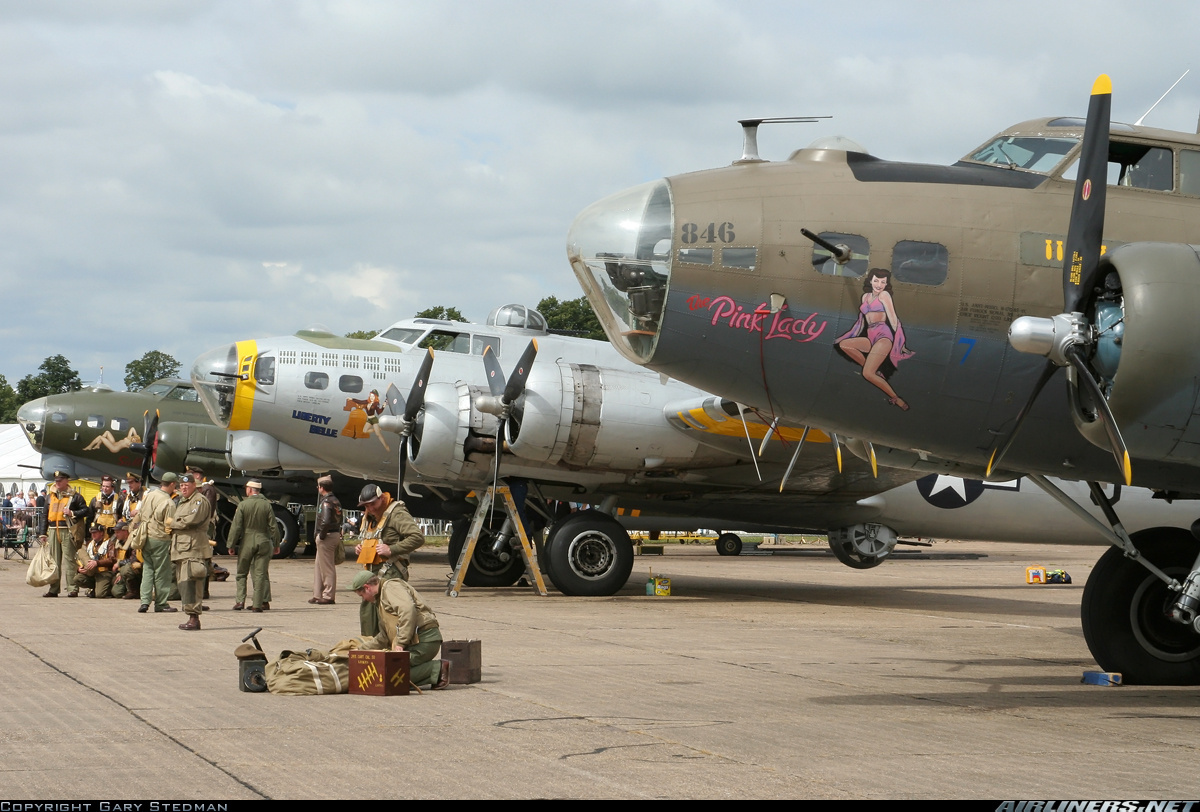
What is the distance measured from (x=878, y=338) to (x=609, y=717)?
3.39 meters

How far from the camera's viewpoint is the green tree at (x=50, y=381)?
126062 mm

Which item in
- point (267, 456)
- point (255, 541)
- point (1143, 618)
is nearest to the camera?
point (1143, 618)

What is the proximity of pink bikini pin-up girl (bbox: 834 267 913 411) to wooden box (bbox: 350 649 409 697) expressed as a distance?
4.09 meters

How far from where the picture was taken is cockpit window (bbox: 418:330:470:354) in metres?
21.1

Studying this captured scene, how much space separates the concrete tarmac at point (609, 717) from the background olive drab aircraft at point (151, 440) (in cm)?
1592

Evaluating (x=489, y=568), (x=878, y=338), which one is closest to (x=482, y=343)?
(x=489, y=568)

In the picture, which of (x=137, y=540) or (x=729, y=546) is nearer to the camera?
(x=137, y=540)

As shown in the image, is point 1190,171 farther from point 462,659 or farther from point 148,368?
point 148,368

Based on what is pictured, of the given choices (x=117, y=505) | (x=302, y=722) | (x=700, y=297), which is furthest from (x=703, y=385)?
(x=117, y=505)

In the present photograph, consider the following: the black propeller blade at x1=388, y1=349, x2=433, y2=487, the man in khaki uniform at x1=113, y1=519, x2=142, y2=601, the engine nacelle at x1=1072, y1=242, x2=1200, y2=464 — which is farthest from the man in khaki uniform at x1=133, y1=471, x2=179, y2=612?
the engine nacelle at x1=1072, y1=242, x2=1200, y2=464

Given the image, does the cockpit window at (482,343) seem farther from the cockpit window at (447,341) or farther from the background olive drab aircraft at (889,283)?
the background olive drab aircraft at (889,283)

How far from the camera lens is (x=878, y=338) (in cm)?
920

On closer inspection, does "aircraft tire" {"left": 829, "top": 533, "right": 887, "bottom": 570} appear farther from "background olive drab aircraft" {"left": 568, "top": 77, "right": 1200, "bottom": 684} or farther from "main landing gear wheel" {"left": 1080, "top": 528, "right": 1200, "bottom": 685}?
"background olive drab aircraft" {"left": 568, "top": 77, "right": 1200, "bottom": 684}

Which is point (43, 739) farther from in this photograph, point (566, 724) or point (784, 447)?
point (784, 447)
